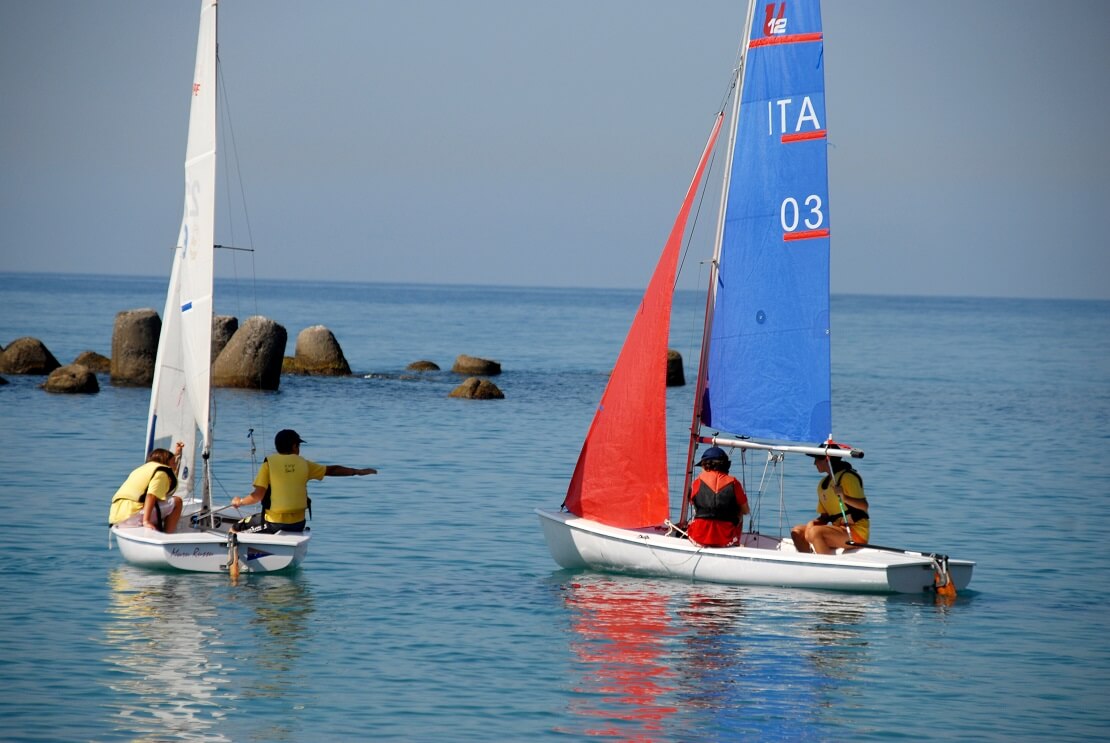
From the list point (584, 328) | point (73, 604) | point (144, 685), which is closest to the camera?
point (144, 685)

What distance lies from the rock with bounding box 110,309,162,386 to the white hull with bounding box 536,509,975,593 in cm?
2593

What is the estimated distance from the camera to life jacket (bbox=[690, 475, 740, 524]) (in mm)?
17562

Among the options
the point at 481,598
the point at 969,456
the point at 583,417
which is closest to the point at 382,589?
the point at 481,598

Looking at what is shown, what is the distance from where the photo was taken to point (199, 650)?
47.9 feet

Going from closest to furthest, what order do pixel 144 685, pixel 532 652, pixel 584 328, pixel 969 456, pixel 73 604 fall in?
pixel 144 685, pixel 532 652, pixel 73 604, pixel 969 456, pixel 584 328

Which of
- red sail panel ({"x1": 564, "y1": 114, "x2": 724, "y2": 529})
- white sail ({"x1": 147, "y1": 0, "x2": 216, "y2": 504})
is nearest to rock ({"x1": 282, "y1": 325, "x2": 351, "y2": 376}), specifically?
white sail ({"x1": 147, "y1": 0, "x2": 216, "y2": 504})

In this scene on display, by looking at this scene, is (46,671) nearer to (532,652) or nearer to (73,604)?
(73,604)

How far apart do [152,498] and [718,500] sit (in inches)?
280

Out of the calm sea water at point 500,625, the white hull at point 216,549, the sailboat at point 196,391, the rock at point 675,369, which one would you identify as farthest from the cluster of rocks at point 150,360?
the white hull at point 216,549

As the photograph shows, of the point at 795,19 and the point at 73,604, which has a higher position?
the point at 795,19

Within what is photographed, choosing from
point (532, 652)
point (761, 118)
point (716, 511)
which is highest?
point (761, 118)

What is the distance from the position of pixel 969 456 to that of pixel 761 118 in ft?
60.5

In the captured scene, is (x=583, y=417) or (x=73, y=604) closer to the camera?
(x=73, y=604)

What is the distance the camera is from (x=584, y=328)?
4414 inches
